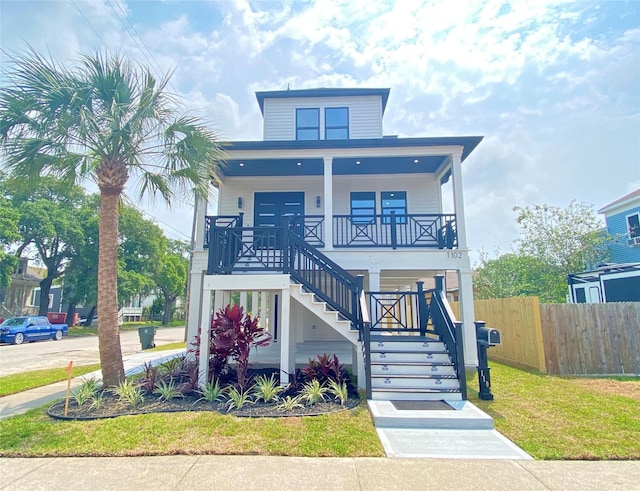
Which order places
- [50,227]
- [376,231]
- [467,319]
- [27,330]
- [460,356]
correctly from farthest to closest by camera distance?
[50,227] < [27,330] < [376,231] < [467,319] < [460,356]

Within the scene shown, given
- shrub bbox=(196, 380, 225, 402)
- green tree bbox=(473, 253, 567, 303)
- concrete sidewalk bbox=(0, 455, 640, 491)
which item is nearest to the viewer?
concrete sidewalk bbox=(0, 455, 640, 491)

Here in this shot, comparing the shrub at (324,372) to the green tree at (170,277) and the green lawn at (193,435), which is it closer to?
the green lawn at (193,435)

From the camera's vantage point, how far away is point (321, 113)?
42.9 ft

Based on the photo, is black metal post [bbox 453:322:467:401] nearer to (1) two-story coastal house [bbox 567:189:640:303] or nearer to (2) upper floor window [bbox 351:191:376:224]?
(2) upper floor window [bbox 351:191:376:224]

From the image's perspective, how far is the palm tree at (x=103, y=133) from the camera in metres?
6.07

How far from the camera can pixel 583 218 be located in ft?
60.7

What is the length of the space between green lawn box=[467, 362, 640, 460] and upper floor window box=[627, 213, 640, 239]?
Result: 13.6 m

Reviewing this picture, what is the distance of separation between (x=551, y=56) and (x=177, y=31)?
1095cm

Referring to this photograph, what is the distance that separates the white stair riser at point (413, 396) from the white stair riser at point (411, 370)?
0.46 meters

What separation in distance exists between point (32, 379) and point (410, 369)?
8996 millimetres

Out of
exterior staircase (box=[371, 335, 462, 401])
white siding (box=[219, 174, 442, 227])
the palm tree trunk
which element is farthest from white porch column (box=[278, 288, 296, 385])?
white siding (box=[219, 174, 442, 227])

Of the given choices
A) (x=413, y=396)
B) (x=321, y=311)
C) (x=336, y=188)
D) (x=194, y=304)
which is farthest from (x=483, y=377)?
(x=336, y=188)

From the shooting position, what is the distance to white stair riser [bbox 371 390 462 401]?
5.66 meters

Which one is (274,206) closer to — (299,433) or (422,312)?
(422,312)
